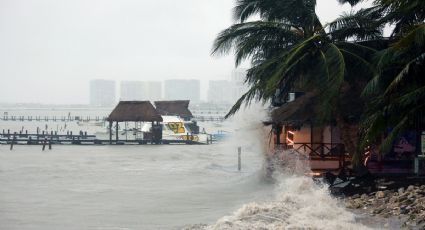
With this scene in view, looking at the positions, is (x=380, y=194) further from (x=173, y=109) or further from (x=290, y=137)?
(x=173, y=109)

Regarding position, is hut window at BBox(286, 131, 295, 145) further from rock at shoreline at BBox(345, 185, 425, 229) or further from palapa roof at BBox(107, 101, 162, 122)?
palapa roof at BBox(107, 101, 162, 122)

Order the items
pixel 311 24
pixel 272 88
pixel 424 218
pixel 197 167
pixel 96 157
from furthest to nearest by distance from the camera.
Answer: pixel 96 157 < pixel 197 167 < pixel 311 24 < pixel 272 88 < pixel 424 218

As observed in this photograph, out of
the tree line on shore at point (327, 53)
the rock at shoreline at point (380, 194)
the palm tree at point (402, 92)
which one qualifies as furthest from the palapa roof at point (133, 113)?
the palm tree at point (402, 92)

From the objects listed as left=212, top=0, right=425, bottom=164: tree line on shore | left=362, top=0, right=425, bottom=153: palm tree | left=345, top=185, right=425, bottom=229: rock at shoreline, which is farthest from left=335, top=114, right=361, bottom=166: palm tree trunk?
left=362, top=0, right=425, bottom=153: palm tree

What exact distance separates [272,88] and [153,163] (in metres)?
22.5

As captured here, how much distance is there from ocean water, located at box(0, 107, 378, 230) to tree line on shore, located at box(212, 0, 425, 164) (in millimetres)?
2306

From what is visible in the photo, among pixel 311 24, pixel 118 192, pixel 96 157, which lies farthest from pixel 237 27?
pixel 96 157

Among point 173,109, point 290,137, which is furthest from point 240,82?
point 173,109

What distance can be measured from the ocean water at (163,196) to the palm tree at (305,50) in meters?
3.21

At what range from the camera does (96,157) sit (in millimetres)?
44719

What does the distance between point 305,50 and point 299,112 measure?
266 cm

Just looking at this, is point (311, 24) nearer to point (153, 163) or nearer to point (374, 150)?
point (374, 150)

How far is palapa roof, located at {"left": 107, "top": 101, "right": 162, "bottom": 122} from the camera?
2296 inches

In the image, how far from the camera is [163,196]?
2114cm
